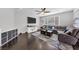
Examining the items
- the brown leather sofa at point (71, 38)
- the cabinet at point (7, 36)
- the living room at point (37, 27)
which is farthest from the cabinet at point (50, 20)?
the cabinet at point (7, 36)

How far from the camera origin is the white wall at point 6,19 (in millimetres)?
1878

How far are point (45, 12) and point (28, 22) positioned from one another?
45 centimetres

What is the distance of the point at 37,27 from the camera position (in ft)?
6.88

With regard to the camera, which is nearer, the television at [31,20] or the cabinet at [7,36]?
the cabinet at [7,36]

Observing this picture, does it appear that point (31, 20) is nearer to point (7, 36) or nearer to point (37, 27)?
point (37, 27)

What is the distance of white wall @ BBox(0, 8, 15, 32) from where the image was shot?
6.16 ft

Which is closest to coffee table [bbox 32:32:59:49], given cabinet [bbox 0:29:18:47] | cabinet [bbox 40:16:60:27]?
cabinet [bbox 40:16:60:27]

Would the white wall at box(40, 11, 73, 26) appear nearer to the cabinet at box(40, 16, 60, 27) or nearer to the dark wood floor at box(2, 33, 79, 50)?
the cabinet at box(40, 16, 60, 27)

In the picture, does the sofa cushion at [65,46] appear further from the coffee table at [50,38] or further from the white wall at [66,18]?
the white wall at [66,18]

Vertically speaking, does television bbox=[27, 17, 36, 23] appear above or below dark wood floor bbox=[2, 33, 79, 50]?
above
